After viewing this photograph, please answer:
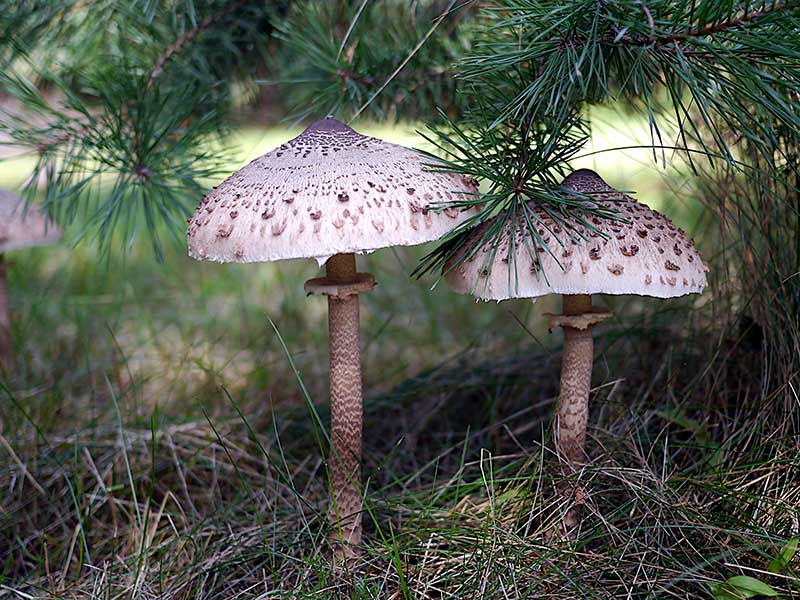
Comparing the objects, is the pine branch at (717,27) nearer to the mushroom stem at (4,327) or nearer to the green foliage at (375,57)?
the green foliage at (375,57)

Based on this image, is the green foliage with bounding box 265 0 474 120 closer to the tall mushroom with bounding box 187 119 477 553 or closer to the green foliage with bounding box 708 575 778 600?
the tall mushroom with bounding box 187 119 477 553

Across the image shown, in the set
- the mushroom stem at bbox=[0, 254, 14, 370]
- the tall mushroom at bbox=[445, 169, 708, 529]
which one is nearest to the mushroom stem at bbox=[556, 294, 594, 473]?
the tall mushroom at bbox=[445, 169, 708, 529]

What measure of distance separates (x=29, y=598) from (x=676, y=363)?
2190 mm

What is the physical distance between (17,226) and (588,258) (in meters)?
2.46

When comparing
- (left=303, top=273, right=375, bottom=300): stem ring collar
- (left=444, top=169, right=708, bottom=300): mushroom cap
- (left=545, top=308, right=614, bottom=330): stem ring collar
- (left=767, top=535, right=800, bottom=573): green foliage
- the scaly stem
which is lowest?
(left=767, top=535, right=800, bottom=573): green foliage

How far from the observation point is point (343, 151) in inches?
72.5

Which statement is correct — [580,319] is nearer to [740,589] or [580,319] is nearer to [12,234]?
[740,589]

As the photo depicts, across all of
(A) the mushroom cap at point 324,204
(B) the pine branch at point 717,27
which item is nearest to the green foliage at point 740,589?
(A) the mushroom cap at point 324,204


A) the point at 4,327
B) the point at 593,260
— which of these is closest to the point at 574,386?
the point at 593,260

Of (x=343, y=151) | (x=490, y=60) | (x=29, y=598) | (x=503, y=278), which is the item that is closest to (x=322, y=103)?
(x=343, y=151)

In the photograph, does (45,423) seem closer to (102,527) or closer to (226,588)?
(102,527)

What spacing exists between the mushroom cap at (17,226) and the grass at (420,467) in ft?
1.91

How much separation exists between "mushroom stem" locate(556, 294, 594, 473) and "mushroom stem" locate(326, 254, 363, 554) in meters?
0.59

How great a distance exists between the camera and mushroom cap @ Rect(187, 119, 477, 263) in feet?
5.46
